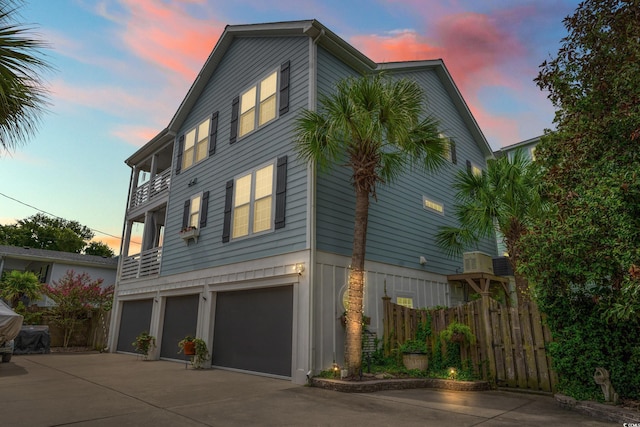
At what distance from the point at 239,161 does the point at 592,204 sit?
31.0 ft

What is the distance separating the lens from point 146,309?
49.7 feet

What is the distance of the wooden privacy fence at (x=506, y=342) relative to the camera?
727 cm

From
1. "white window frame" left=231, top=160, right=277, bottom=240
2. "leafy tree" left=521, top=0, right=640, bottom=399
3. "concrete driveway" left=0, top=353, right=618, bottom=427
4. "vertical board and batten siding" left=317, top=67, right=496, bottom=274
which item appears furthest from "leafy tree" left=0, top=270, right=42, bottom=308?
"leafy tree" left=521, top=0, right=640, bottom=399

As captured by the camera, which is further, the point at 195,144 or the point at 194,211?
the point at 195,144

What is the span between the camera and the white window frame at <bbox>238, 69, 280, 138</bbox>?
1120cm

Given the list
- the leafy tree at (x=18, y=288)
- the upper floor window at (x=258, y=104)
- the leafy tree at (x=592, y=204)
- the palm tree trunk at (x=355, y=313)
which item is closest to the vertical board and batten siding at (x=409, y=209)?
the palm tree trunk at (x=355, y=313)

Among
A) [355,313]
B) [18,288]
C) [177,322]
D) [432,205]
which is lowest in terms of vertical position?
[177,322]

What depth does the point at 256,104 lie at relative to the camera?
11.8 meters

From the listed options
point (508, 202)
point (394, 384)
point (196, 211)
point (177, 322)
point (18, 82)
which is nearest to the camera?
point (18, 82)

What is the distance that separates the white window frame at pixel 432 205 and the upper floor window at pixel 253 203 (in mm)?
5576

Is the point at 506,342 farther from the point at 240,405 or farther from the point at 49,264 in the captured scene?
the point at 49,264

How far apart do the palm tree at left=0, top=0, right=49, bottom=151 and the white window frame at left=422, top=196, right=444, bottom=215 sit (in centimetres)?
1086

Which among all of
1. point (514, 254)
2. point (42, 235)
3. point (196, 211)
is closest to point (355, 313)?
point (514, 254)

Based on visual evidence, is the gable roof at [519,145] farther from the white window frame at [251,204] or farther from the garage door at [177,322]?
the garage door at [177,322]
